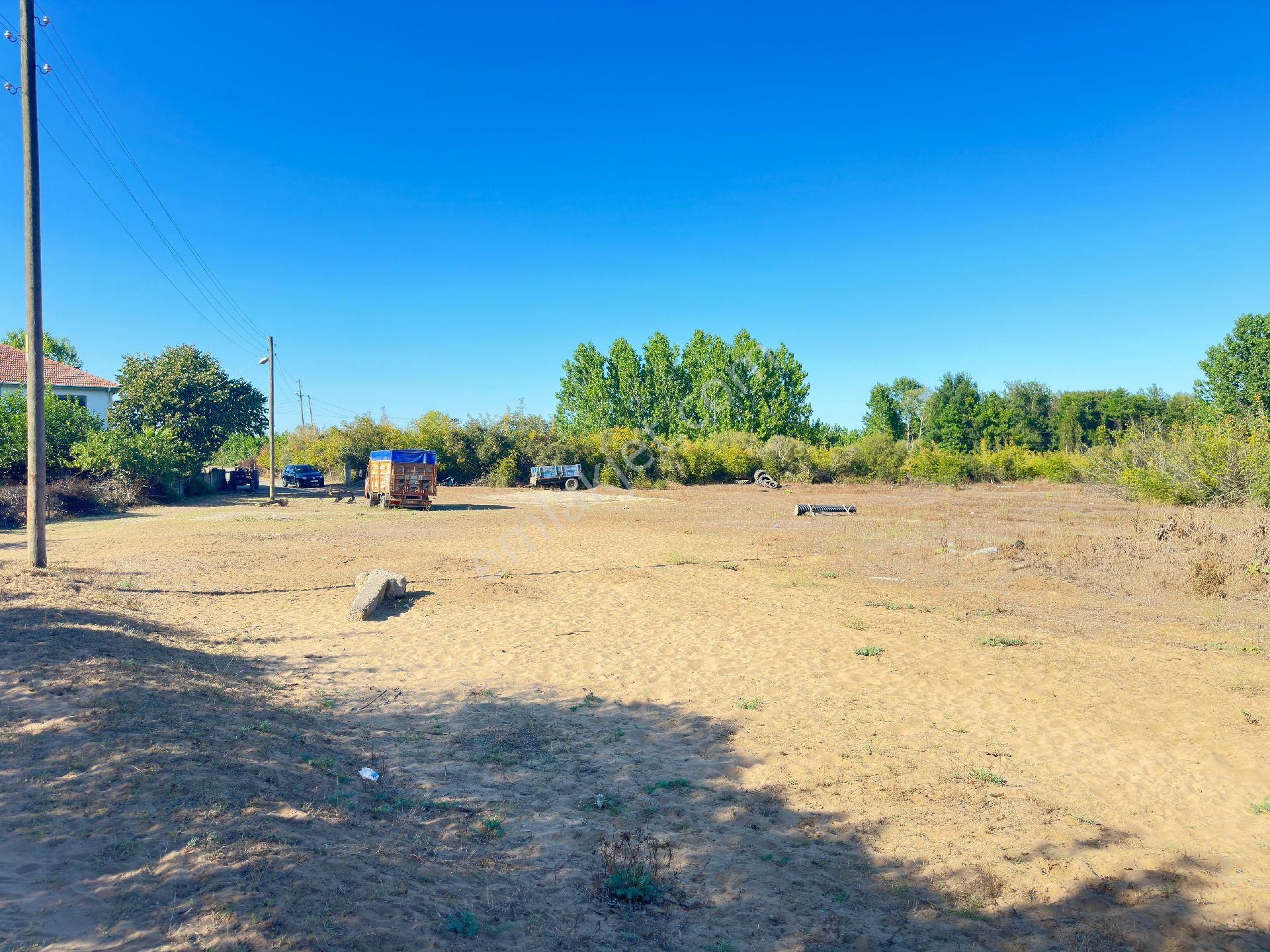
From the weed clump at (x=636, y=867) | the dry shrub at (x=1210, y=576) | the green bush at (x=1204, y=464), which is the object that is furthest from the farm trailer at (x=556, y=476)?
the weed clump at (x=636, y=867)

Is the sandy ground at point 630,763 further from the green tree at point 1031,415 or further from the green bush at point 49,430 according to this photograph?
the green tree at point 1031,415

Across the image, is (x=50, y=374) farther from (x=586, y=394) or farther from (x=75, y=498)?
(x=586, y=394)

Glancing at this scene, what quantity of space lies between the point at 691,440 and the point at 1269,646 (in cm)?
4674

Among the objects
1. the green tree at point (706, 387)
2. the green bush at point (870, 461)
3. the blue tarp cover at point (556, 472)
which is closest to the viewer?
the blue tarp cover at point (556, 472)

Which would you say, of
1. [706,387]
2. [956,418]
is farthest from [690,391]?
[956,418]

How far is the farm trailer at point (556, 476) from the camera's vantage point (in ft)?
140

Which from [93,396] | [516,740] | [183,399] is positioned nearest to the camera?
[516,740]

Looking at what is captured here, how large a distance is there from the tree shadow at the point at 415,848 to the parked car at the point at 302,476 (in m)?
37.1

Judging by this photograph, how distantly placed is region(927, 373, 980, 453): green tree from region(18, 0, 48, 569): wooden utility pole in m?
67.1

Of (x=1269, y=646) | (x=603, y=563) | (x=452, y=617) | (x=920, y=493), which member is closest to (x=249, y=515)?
(x=603, y=563)

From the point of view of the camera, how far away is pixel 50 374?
38.1 metres

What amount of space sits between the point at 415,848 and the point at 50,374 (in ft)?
153

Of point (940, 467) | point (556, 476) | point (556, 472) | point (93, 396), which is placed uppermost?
point (93, 396)

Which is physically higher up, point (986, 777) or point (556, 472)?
point (556, 472)
